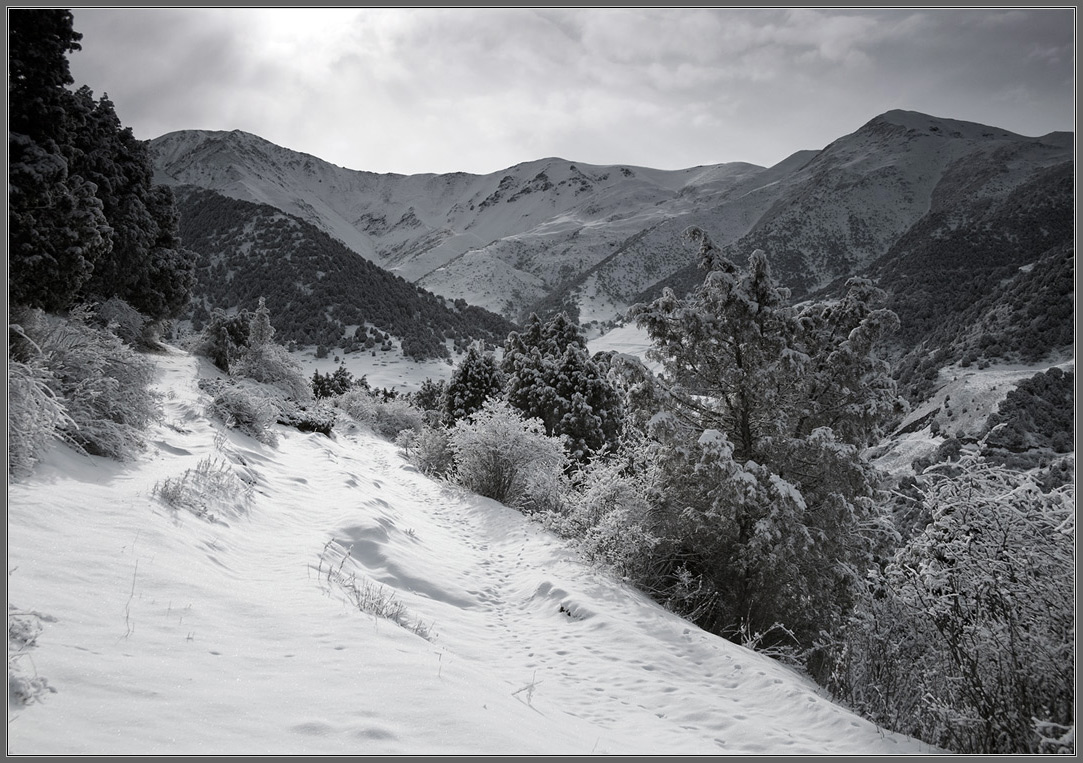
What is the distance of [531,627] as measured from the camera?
6.73m

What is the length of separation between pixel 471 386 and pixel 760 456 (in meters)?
20.3

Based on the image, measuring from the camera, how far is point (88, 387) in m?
6.96

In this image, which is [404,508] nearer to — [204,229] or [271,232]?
[271,232]

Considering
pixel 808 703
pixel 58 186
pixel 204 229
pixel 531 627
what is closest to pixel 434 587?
pixel 531 627

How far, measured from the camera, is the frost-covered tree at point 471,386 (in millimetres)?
27344

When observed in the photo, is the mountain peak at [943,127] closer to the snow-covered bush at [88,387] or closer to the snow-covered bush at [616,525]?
the snow-covered bush at [616,525]

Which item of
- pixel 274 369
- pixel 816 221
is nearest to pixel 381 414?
pixel 274 369

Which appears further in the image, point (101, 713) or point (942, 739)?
point (942, 739)

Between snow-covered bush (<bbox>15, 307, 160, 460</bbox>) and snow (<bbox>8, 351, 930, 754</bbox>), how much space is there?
14.5 inches

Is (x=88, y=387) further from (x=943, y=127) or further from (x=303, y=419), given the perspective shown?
(x=943, y=127)

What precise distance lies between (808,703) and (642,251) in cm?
15206

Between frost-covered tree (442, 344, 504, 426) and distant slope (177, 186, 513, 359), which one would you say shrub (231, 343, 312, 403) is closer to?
frost-covered tree (442, 344, 504, 426)

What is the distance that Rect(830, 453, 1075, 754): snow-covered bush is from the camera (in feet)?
12.4

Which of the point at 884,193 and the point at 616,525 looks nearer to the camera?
the point at 616,525
